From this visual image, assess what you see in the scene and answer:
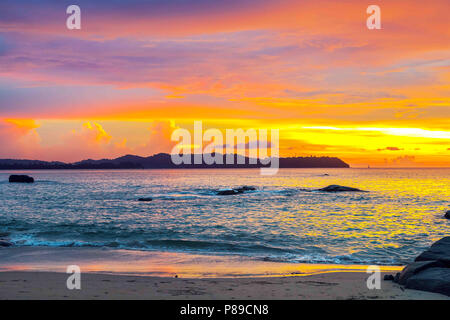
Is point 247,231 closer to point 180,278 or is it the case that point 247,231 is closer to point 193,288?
point 180,278

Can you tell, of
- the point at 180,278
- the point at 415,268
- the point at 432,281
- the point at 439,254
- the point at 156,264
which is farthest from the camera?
the point at 156,264

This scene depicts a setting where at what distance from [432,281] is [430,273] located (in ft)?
1.70

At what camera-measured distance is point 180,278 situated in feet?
43.5

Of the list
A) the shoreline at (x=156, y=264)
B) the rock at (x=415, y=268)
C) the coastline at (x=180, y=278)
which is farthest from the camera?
the shoreline at (x=156, y=264)

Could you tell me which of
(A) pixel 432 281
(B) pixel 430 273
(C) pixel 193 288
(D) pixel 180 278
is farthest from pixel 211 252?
(A) pixel 432 281

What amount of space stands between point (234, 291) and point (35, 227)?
2299 centimetres

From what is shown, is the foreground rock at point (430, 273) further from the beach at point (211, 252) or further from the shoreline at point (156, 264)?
the shoreline at point (156, 264)

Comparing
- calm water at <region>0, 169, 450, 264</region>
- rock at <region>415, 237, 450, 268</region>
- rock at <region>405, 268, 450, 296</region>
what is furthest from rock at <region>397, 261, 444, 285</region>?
calm water at <region>0, 169, 450, 264</region>

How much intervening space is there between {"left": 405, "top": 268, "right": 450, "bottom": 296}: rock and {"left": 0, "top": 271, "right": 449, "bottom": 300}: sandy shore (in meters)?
0.29

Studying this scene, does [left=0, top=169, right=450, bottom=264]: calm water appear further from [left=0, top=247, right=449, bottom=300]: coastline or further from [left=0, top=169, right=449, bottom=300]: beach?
[left=0, top=247, right=449, bottom=300]: coastline

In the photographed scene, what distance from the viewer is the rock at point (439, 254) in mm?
12948

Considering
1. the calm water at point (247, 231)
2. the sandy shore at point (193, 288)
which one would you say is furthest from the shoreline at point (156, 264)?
the calm water at point (247, 231)
